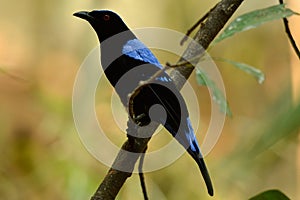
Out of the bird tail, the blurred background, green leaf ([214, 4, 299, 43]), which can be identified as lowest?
the blurred background

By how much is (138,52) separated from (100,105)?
112cm

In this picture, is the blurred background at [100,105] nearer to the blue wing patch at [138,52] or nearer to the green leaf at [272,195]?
the blue wing patch at [138,52]

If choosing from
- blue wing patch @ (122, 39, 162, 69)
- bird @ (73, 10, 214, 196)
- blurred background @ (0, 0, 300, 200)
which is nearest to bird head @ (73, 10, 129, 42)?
bird @ (73, 10, 214, 196)

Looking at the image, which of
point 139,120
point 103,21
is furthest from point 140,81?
point 103,21

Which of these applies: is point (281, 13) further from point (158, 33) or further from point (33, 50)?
point (33, 50)

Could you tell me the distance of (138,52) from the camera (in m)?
1.65

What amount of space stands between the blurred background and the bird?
28.6 inches

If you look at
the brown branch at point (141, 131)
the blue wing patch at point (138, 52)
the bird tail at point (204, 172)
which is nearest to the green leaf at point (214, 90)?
the brown branch at point (141, 131)

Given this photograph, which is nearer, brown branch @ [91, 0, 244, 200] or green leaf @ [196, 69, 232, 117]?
green leaf @ [196, 69, 232, 117]

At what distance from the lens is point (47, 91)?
9.38ft

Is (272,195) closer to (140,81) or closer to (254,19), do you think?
(254,19)

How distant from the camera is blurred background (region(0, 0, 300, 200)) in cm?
254

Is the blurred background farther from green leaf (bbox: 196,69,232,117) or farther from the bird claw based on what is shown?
green leaf (bbox: 196,69,232,117)

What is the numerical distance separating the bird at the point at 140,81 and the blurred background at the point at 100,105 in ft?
2.38
